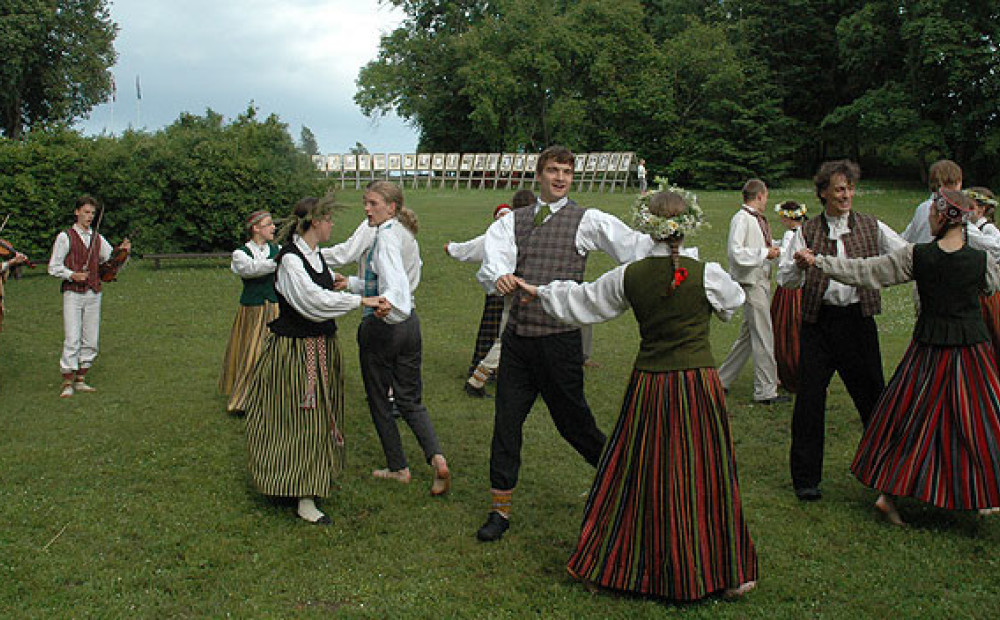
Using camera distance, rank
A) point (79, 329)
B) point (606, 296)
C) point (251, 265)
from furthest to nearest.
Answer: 1. point (79, 329)
2. point (251, 265)
3. point (606, 296)

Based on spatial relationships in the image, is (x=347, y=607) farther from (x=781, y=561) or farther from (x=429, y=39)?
(x=429, y=39)

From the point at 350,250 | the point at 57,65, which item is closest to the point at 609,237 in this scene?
the point at 350,250

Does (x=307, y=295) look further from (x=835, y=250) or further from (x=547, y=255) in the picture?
(x=835, y=250)

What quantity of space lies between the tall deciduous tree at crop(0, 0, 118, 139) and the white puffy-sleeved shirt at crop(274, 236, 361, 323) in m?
34.1

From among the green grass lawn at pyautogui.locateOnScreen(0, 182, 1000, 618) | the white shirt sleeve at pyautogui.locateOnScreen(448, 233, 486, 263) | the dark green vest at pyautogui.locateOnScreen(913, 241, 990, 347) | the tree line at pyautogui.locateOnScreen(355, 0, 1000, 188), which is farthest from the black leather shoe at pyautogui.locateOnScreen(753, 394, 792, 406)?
the tree line at pyautogui.locateOnScreen(355, 0, 1000, 188)

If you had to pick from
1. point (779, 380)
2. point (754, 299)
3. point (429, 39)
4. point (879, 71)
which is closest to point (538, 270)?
point (754, 299)

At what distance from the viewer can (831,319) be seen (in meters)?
5.20

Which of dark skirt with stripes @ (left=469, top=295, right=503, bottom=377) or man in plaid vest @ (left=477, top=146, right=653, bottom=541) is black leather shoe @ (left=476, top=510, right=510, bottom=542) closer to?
man in plaid vest @ (left=477, top=146, right=653, bottom=541)

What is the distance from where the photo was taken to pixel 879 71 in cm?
3534

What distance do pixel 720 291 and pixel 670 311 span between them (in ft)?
0.83

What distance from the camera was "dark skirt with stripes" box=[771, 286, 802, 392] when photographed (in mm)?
7910

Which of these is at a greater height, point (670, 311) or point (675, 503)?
point (670, 311)

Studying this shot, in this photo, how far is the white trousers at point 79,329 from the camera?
8398mm

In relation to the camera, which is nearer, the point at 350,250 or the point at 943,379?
the point at 943,379
